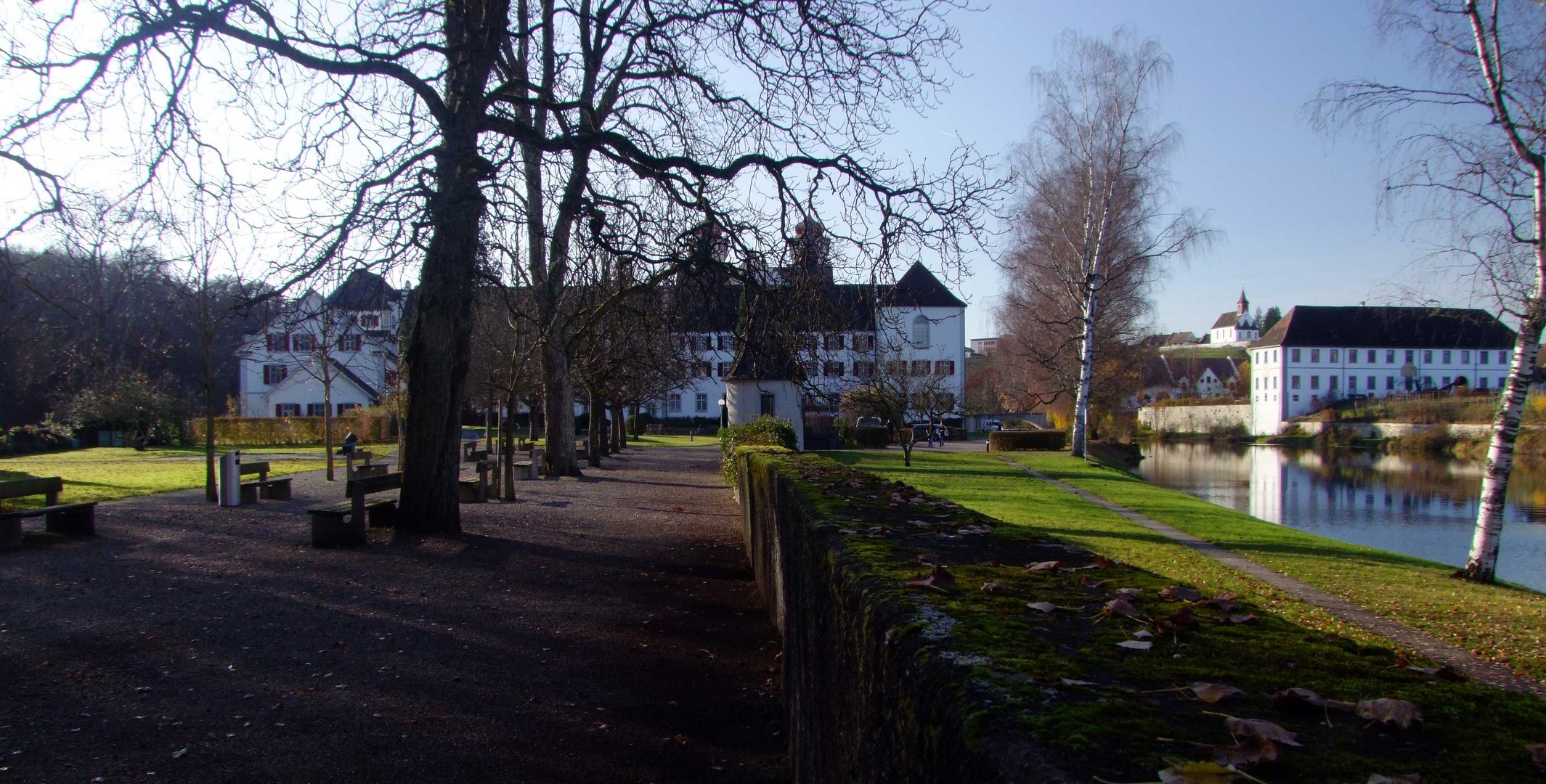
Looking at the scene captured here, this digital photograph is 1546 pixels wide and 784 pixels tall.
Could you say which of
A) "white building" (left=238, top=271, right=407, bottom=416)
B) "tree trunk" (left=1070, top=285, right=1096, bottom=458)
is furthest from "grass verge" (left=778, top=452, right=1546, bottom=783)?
"tree trunk" (left=1070, top=285, right=1096, bottom=458)

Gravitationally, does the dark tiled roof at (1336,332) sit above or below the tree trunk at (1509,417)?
above

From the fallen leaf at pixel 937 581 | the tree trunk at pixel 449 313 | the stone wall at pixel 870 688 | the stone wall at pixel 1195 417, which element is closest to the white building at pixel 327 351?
the tree trunk at pixel 449 313

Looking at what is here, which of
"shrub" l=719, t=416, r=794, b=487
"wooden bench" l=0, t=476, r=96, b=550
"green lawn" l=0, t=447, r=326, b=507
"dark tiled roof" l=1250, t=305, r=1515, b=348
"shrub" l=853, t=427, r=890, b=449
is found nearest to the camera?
"wooden bench" l=0, t=476, r=96, b=550

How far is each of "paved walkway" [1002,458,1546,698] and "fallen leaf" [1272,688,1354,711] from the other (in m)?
3.39


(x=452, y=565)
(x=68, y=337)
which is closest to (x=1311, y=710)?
(x=452, y=565)

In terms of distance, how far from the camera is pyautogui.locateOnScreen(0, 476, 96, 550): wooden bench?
36.3ft

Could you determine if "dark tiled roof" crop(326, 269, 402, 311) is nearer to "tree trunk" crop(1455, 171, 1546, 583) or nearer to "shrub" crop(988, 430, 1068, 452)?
"tree trunk" crop(1455, 171, 1546, 583)

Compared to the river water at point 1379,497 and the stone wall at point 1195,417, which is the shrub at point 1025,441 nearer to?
the river water at point 1379,497

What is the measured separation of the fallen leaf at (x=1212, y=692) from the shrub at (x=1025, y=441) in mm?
40772

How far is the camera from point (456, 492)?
40.4ft

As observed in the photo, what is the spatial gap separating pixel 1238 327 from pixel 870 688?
192704 mm

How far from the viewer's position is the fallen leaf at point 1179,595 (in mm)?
2803

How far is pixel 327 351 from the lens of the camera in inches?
816

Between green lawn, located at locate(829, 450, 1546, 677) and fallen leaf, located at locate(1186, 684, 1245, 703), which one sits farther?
green lawn, located at locate(829, 450, 1546, 677)
